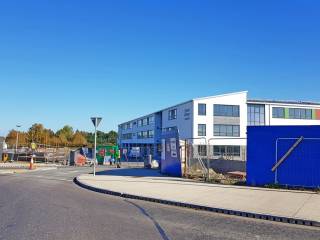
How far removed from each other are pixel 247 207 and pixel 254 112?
197ft

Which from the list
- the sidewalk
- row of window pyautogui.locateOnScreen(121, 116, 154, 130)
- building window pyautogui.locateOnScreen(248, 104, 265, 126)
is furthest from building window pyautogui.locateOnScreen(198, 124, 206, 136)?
the sidewalk

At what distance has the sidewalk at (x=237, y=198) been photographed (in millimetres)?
10594

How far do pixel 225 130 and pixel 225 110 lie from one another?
3.23m

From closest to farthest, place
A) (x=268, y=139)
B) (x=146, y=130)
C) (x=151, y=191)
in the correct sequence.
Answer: (x=151, y=191) < (x=268, y=139) < (x=146, y=130)

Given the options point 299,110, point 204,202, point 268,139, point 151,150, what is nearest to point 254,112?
point 299,110

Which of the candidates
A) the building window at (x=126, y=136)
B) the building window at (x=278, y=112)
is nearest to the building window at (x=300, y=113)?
the building window at (x=278, y=112)

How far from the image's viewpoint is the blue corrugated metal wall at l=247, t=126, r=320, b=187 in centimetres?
1592

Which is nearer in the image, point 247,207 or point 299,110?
point 247,207

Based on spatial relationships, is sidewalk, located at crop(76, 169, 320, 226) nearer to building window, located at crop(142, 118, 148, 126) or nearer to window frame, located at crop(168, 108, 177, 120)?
window frame, located at crop(168, 108, 177, 120)

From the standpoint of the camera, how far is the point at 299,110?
71.4 meters

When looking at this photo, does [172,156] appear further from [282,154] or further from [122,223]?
[122,223]

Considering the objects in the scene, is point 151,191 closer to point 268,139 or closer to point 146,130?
point 268,139

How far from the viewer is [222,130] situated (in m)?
67.4

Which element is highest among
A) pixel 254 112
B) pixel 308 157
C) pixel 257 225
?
pixel 254 112
